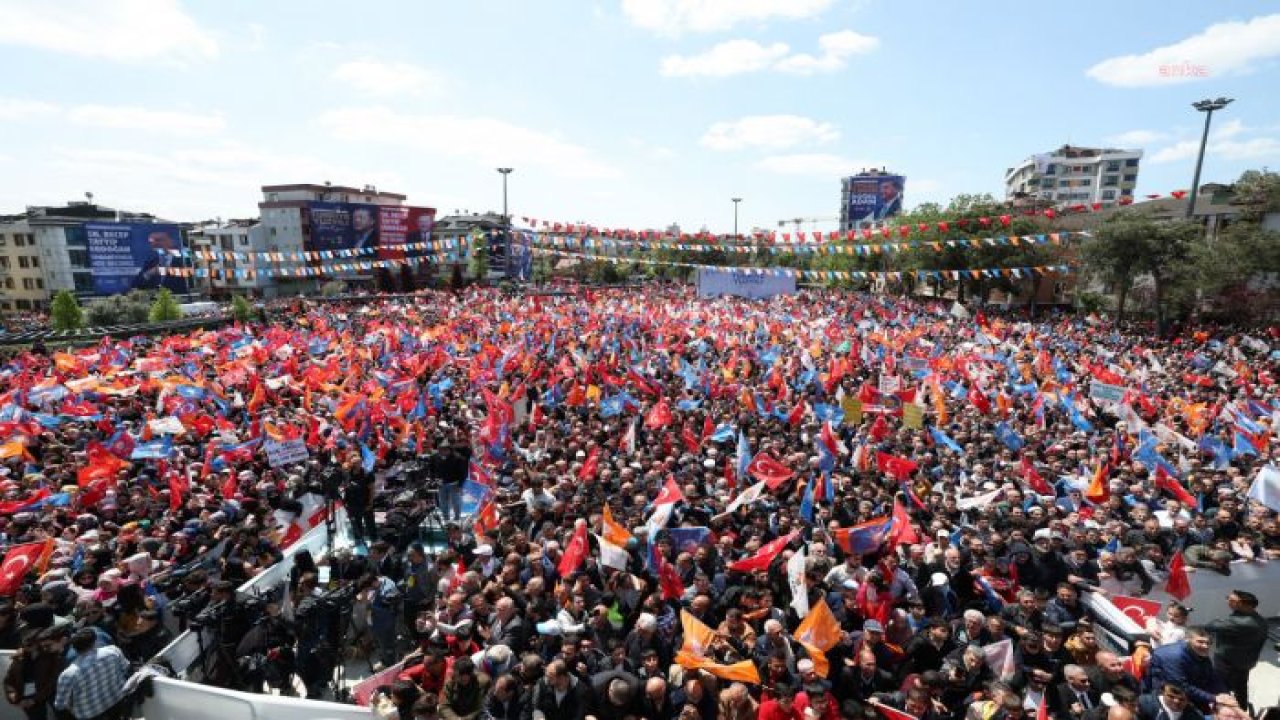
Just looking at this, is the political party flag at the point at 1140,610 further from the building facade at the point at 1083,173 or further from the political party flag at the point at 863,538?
the building facade at the point at 1083,173

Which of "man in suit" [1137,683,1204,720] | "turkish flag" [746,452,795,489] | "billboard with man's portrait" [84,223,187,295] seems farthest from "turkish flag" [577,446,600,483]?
"billboard with man's portrait" [84,223,187,295]

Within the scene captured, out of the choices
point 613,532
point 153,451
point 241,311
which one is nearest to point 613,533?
point 613,532

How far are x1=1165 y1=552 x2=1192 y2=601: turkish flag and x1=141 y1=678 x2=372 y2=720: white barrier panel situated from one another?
25.7 ft

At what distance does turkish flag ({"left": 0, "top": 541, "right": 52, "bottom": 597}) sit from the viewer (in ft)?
22.2

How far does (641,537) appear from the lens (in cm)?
748

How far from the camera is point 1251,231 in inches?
1011

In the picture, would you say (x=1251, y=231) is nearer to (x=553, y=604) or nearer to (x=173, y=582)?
(x=553, y=604)

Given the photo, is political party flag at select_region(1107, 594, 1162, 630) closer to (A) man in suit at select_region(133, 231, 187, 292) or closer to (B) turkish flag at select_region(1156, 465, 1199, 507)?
(B) turkish flag at select_region(1156, 465, 1199, 507)

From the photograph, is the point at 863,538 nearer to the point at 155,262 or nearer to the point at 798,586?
the point at 798,586

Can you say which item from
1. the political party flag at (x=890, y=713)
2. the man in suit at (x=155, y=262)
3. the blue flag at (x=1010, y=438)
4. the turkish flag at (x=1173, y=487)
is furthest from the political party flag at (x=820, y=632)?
the man in suit at (x=155, y=262)

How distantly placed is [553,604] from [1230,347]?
2597 cm

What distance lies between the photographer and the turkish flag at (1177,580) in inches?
267

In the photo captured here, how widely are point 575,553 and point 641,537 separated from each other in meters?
0.97

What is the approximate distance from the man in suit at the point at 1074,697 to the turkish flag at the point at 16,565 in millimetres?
9849
